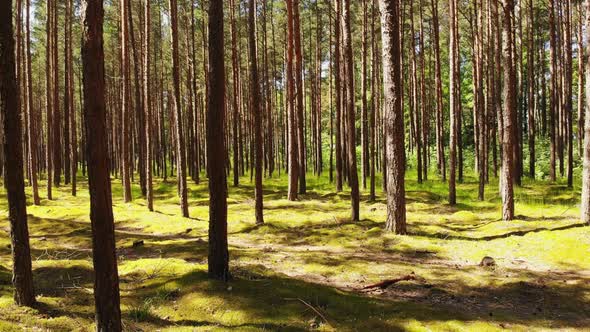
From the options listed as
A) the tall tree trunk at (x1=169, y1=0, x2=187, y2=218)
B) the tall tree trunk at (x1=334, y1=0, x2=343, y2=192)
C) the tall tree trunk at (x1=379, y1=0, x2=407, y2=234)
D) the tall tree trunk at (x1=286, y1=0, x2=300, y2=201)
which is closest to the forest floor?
the tall tree trunk at (x1=169, y1=0, x2=187, y2=218)

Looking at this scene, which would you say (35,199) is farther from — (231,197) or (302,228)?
(302,228)

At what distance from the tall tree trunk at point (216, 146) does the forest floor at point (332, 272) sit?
0.56 metres

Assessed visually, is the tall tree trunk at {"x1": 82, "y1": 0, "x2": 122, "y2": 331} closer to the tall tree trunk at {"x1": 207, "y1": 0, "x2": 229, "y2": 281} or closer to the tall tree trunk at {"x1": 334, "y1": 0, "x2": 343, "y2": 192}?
the tall tree trunk at {"x1": 207, "y1": 0, "x2": 229, "y2": 281}

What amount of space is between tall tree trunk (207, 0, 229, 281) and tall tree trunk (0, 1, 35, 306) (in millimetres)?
3073

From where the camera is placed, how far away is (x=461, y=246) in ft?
39.0

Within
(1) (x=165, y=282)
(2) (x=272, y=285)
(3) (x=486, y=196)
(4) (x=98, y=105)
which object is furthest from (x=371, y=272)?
(3) (x=486, y=196)

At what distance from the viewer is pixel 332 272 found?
1001 cm

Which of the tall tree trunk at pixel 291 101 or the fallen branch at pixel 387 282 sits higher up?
the tall tree trunk at pixel 291 101

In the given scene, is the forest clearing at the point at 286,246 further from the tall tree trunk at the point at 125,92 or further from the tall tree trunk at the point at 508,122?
the tall tree trunk at the point at 125,92

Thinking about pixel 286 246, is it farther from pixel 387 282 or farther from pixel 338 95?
pixel 338 95

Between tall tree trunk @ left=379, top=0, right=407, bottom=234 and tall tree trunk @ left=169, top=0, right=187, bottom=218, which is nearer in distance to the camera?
tall tree trunk @ left=379, top=0, right=407, bottom=234

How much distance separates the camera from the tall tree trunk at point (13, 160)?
267 inches

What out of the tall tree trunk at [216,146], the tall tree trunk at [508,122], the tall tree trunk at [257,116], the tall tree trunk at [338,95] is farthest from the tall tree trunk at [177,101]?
the tall tree trunk at [508,122]

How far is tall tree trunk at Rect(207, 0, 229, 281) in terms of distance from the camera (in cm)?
821
